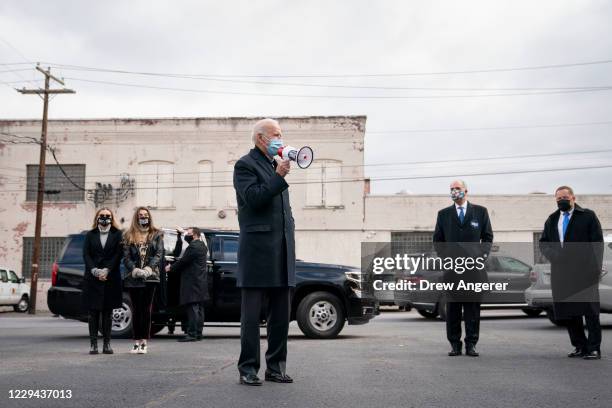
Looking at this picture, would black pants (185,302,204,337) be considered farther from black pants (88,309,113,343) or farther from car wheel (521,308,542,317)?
car wheel (521,308,542,317)

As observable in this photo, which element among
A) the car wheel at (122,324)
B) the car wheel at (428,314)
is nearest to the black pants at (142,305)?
the car wheel at (122,324)

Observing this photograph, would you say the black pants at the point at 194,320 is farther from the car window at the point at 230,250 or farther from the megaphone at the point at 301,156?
the megaphone at the point at 301,156

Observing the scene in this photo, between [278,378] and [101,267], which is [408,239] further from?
[278,378]

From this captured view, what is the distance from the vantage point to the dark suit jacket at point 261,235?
20.7 ft

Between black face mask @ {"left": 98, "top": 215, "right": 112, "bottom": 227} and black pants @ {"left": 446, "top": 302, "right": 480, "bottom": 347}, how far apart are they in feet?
14.4

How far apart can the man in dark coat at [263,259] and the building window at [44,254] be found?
99.5 feet

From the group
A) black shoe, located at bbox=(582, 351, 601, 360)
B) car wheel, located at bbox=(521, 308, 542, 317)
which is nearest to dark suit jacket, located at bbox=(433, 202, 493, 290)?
black shoe, located at bbox=(582, 351, 601, 360)

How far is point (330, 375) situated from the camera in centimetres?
716

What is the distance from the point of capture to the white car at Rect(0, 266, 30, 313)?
92.1ft

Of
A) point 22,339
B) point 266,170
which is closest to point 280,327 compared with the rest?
point 266,170

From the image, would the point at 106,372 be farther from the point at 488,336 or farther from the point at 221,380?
the point at 488,336

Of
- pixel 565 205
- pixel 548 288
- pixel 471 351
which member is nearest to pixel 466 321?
pixel 471 351

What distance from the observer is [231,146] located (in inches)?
1385

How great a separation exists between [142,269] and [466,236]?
4.00 m
